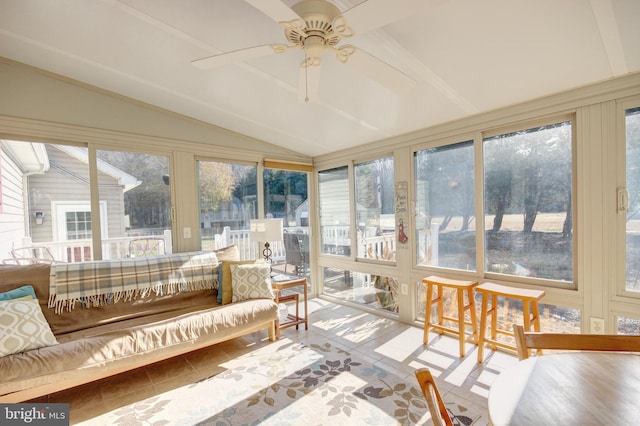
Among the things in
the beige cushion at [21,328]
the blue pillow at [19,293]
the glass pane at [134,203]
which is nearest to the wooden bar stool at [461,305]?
the glass pane at [134,203]

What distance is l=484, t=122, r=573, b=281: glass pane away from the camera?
2523 mm

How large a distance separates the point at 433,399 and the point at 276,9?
1.51 m

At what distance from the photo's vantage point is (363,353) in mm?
2807

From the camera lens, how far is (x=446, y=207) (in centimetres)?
324

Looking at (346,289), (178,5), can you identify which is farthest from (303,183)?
(178,5)

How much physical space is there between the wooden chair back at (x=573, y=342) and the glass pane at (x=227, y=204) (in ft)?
10.9

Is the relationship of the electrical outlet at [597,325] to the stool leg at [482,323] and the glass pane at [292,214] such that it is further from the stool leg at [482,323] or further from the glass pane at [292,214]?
the glass pane at [292,214]

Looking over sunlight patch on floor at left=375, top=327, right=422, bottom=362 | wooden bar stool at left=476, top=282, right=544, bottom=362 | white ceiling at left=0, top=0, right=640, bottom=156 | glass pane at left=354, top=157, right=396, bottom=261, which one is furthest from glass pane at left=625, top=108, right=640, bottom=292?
glass pane at left=354, top=157, right=396, bottom=261

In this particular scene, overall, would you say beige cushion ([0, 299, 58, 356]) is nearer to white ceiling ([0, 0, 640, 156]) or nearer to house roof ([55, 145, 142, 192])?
house roof ([55, 145, 142, 192])

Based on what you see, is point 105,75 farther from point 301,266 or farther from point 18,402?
point 301,266

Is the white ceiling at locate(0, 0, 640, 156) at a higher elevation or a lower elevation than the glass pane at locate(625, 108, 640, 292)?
higher

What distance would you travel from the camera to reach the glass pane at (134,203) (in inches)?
121

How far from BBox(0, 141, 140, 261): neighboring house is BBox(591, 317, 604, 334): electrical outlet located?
14.4 feet

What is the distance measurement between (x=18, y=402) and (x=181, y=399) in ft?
3.05
